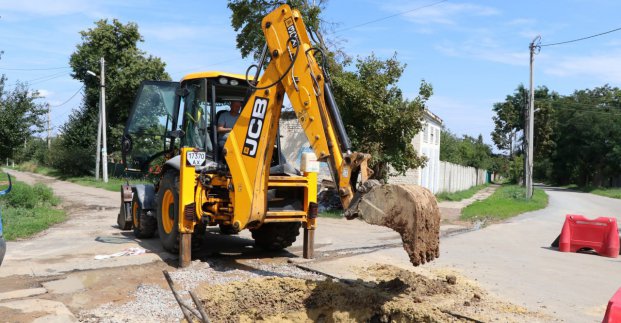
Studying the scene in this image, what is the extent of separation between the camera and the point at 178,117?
29.9 ft

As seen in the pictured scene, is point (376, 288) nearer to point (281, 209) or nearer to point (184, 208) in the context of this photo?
point (281, 209)

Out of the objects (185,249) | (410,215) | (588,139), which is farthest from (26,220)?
(588,139)

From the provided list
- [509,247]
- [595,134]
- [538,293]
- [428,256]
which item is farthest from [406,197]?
[595,134]

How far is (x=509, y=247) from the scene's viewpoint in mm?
11320

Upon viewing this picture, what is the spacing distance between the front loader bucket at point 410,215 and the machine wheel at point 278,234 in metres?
4.00

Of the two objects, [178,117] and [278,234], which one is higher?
[178,117]

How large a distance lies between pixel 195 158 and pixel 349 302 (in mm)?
3231

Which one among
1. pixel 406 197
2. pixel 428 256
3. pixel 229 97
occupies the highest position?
pixel 229 97

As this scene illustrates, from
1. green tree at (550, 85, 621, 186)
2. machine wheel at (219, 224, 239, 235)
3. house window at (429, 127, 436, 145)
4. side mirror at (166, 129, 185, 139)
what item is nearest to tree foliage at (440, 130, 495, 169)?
green tree at (550, 85, 621, 186)

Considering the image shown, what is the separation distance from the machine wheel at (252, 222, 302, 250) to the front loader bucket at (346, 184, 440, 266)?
13.1 feet

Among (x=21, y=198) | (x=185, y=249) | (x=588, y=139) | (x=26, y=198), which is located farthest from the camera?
(x=588, y=139)

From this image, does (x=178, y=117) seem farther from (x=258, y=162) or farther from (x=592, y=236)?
(x=592, y=236)

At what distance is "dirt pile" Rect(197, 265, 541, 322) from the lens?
564 cm

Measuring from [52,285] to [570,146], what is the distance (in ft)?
204
